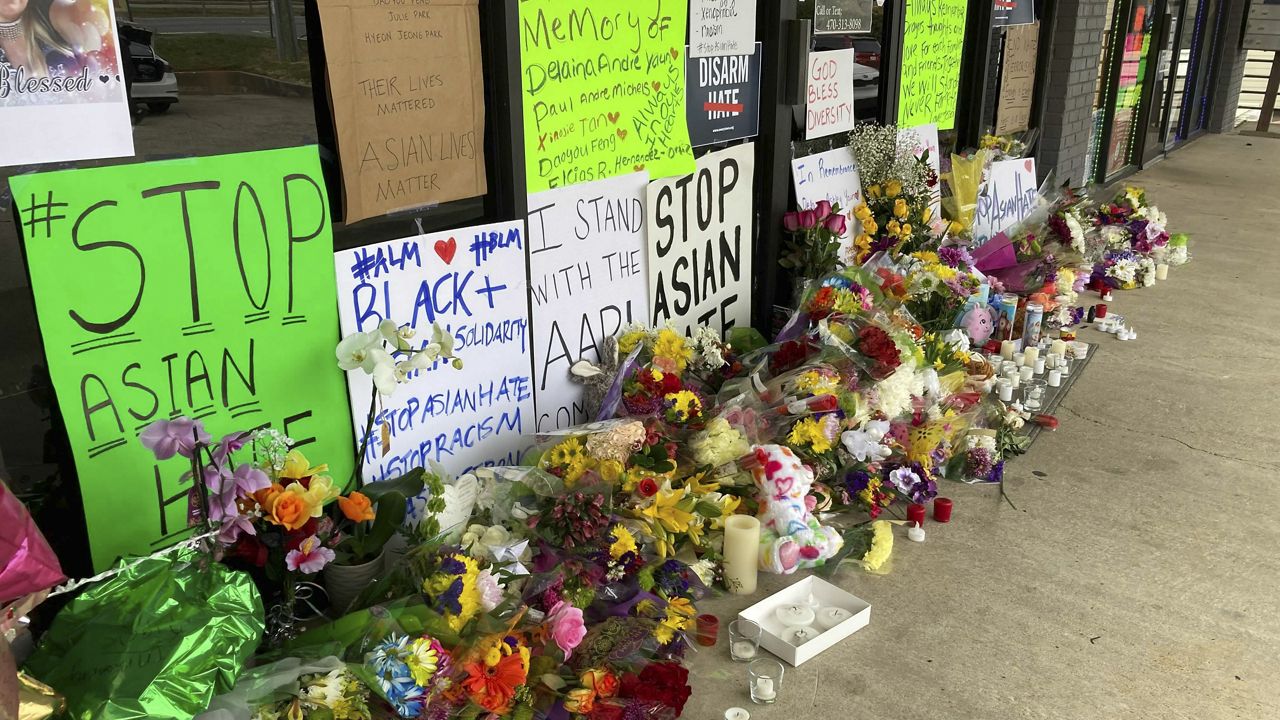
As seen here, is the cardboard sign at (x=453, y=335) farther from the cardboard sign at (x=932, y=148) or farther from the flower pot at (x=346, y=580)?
the cardboard sign at (x=932, y=148)

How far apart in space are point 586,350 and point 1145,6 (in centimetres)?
769

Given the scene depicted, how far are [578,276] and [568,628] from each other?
1328 mm

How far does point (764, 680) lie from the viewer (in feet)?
7.39

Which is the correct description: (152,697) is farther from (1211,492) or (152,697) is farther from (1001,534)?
(1211,492)

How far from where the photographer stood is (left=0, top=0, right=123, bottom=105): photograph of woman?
5.65ft

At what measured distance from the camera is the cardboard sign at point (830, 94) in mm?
4094

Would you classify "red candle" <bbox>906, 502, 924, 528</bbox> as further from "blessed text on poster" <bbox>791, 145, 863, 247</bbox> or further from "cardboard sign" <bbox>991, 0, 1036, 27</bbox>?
"cardboard sign" <bbox>991, 0, 1036, 27</bbox>

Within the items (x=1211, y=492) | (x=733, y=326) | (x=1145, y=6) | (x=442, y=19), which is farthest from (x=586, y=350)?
(x=1145, y=6)

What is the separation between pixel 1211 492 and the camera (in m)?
3.34

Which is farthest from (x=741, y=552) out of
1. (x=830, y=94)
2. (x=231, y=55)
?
(x=830, y=94)

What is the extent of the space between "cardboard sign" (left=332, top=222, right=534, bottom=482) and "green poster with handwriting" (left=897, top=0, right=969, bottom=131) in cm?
283

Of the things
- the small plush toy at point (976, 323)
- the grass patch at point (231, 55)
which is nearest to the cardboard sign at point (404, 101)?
the grass patch at point (231, 55)

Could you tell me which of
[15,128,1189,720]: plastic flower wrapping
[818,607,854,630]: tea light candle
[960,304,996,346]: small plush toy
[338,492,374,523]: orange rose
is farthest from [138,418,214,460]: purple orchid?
[960,304,996,346]: small plush toy

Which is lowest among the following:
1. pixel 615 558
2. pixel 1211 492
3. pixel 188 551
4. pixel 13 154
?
pixel 1211 492
